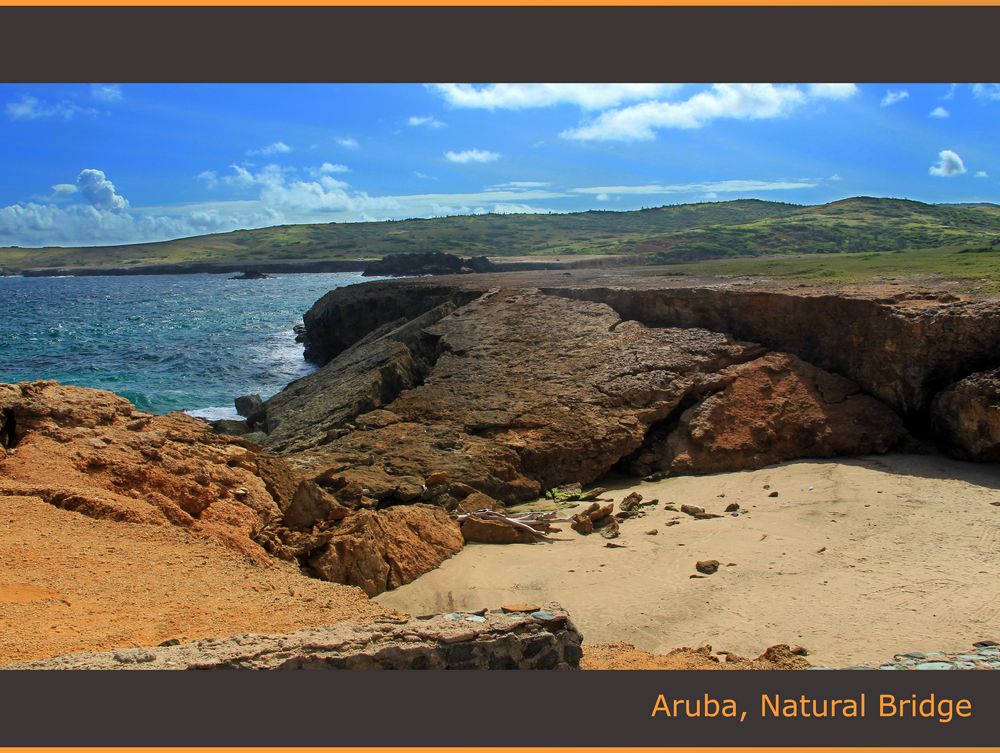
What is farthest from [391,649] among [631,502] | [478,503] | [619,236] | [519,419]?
[619,236]

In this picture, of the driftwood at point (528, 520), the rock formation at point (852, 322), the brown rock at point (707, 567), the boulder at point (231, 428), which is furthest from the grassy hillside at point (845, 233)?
the brown rock at point (707, 567)

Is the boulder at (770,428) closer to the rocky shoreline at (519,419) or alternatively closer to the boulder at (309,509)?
the rocky shoreline at (519,419)

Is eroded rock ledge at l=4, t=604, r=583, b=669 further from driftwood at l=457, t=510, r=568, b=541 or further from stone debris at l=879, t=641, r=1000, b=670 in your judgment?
driftwood at l=457, t=510, r=568, b=541

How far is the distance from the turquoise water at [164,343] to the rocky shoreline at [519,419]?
1150 cm

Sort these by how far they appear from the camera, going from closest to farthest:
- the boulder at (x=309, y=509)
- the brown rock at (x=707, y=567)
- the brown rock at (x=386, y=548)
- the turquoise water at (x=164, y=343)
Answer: the brown rock at (x=386, y=548)
the brown rock at (x=707, y=567)
the boulder at (x=309, y=509)
the turquoise water at (x=164, y=343)

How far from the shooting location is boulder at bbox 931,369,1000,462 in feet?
40.9

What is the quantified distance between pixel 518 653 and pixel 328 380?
14230mm

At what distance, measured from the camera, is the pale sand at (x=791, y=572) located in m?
7.91

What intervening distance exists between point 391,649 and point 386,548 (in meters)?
4.29

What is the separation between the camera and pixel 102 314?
56.9m

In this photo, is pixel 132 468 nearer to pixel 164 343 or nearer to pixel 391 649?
pixel 391 649

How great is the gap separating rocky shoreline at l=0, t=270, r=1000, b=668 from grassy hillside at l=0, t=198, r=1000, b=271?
158 feet

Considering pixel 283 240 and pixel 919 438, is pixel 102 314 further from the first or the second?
pixel 283 240

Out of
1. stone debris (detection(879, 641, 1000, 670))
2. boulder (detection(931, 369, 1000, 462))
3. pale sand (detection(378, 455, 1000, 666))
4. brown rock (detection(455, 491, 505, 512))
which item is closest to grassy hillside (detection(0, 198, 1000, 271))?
boulder (detection(931, 369, 1000, 462))
